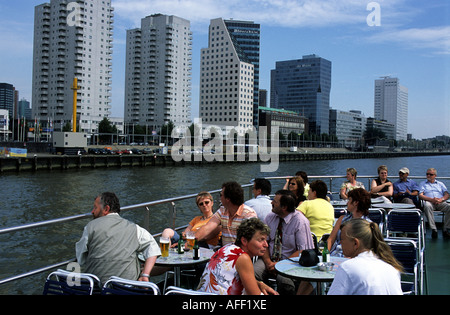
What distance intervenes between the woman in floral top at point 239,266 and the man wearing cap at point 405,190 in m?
6.86

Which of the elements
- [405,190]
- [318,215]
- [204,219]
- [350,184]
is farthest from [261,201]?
[405,190]

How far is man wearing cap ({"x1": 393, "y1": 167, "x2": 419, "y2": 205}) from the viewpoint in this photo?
9349 mm

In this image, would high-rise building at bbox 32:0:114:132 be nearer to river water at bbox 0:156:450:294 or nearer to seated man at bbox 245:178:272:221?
river water at bbox 0:156:450:294

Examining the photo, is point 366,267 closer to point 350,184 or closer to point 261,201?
point 261,201

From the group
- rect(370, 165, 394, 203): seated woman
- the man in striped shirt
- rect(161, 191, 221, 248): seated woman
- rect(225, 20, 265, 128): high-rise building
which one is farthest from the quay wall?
rect(225, 20, 265, 128): high-rise building

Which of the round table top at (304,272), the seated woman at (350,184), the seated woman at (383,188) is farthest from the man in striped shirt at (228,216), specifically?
the seated woman at (383,188)

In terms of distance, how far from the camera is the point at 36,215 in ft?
78.1

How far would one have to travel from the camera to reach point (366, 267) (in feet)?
8.98

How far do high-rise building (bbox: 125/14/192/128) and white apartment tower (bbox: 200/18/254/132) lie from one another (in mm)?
7789

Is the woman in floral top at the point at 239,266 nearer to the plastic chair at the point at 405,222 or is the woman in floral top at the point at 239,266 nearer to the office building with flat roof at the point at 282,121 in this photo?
the plastic chair at the point at 405,222

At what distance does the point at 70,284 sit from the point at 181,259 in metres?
1.51
